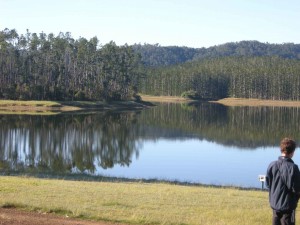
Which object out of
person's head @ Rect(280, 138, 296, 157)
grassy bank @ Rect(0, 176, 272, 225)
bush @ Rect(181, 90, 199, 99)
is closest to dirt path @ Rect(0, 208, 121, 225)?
grassy bank @ Rect(0, 176, 272, 225)

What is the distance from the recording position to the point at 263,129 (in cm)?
7956

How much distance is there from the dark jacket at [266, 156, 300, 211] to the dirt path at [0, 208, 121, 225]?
5.65 metres

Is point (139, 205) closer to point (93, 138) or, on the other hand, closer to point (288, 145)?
point (288, 145)

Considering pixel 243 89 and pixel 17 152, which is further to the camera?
pixel 243 89

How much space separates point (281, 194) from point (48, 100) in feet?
352

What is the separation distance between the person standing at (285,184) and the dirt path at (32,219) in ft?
18.5

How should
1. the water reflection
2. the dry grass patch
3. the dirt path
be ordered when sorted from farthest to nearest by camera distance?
the dry grass patch → the water reflection → the dirt path

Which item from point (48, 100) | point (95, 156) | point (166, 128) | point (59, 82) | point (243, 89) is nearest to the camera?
point (95, 156)

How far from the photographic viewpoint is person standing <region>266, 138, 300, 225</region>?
9.02 metres

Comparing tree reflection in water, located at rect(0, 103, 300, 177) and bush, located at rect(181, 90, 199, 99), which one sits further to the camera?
bush, located at rect(181, 90, 199, 99)

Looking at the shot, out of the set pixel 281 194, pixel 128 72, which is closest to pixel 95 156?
pixel 281 194

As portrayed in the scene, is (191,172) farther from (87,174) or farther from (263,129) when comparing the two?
(263,129)

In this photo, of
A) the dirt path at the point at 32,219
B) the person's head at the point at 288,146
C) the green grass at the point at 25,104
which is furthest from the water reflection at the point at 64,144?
the person's head at the point at 288,146

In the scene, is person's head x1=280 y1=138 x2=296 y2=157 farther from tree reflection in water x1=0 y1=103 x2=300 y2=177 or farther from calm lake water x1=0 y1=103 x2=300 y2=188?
tree reflection in water x1=0 y1=103 x2=300 y2=177
